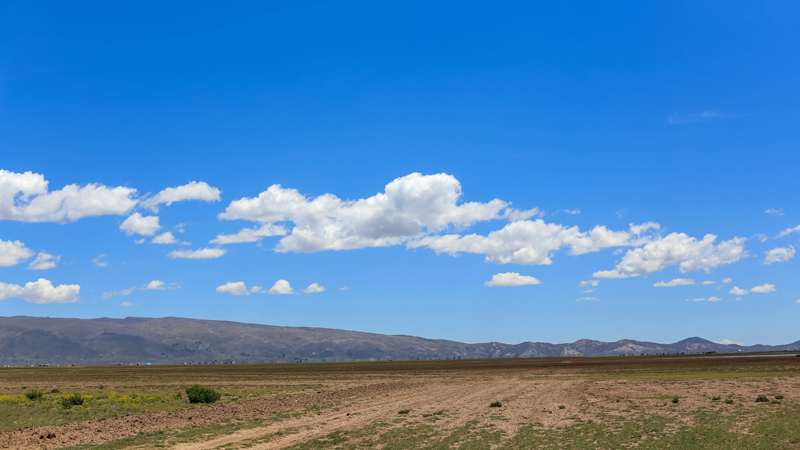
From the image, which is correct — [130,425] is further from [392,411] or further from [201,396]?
[201,396]

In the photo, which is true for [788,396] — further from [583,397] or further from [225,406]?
[225,406]

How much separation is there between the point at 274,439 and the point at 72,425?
11.2 m

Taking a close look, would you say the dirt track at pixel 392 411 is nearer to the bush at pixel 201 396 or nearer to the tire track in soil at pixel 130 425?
the tire track in soil at pixel 130 425

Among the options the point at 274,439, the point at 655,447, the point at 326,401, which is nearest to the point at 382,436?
the point at 274,439

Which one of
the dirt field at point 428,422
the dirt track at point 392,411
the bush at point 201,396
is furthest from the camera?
the bush at point 201,396

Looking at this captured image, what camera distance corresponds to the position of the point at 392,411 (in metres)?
34.4

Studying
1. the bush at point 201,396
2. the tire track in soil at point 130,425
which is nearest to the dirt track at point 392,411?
the tire track in soil at point 130,425

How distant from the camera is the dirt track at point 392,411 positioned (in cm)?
2406

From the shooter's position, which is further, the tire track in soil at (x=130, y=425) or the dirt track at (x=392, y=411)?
the dirt track at (x=392, y=411)

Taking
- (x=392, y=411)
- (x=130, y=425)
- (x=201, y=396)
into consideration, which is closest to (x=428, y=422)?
(x=392, y=411)

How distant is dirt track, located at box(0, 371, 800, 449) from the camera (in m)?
24.1

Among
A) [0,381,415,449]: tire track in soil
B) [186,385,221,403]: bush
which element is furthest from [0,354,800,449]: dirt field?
[186,385,221,403]: bush

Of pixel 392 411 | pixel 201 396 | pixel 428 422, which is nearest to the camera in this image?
pixel 428 422

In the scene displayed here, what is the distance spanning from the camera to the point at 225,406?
36469 mm
